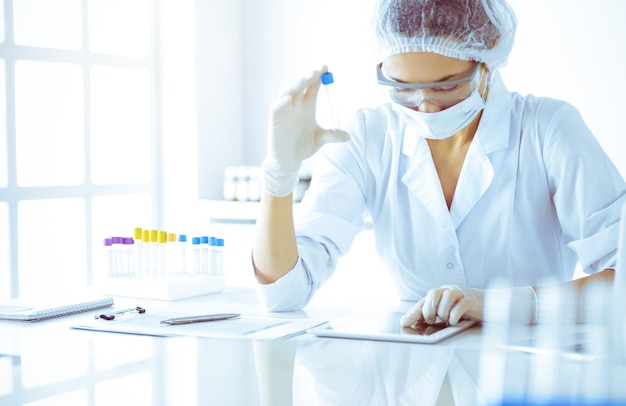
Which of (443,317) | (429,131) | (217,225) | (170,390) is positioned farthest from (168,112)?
(170,390)

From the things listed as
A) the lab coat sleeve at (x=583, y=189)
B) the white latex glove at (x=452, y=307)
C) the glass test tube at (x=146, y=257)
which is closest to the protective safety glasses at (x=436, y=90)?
the lab coat sleeve at (x=583, y=189)

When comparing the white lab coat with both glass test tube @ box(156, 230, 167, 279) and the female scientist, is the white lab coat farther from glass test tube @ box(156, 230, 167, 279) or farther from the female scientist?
glass test tube @ box(156, 230, 167, 279)

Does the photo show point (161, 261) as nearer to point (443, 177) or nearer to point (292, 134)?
point (292, 134)

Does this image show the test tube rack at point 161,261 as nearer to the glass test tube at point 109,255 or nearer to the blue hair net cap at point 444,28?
the glass test tube at point 109,255

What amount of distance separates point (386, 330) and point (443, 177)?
611 mm

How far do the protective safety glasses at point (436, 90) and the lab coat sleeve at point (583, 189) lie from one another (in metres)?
0.22

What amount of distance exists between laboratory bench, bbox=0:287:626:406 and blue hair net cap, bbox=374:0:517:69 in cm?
64

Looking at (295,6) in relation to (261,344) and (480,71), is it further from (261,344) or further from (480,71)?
(261,344)

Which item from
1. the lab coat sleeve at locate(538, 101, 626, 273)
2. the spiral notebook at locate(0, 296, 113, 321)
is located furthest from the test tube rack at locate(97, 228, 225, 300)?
the lab coat sleeve at locate(538, 101, 626, 273)

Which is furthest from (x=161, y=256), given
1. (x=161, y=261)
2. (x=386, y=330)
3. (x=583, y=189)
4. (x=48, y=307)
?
(x=583, y=189)

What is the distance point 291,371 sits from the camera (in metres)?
1.11

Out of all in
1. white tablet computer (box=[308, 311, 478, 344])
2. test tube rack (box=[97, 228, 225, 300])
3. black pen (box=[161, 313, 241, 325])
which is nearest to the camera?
white tablet computer (box=[308, 311, 478, 344])

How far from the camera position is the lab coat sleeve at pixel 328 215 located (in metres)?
1.81

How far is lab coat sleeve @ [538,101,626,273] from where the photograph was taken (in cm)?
163
